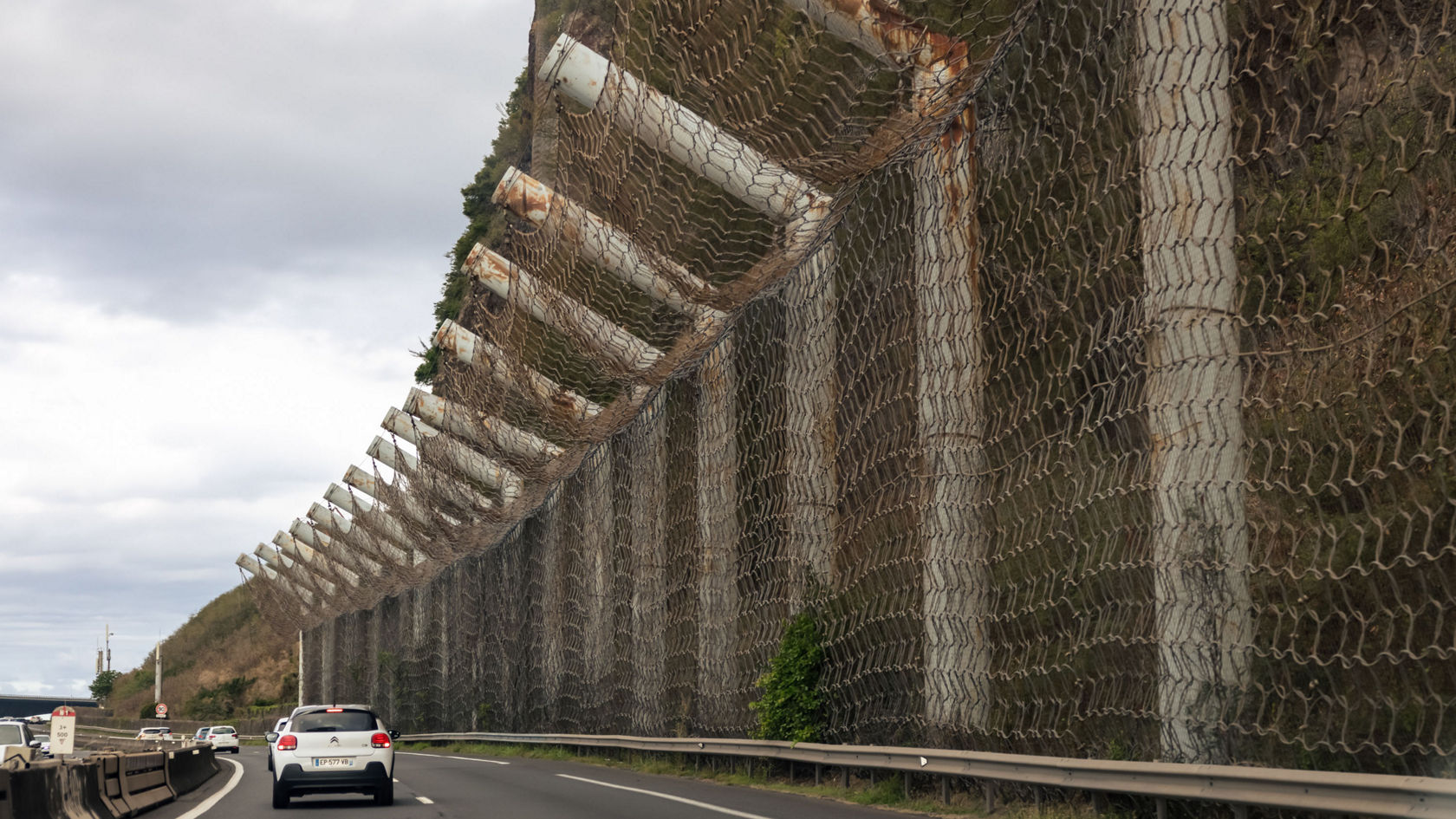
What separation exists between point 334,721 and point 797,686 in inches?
223

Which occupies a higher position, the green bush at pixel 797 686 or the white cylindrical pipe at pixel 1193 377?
the white cylindrical pipe at pixel 1193 377

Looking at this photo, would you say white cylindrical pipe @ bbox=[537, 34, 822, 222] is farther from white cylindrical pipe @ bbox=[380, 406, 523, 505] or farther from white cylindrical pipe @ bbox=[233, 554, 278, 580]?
white cylindrical pipe @ bbox=[233, 554, 278, 580]

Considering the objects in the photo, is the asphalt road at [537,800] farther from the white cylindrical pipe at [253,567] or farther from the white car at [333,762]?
the white cylindrical pipe at [253,567]

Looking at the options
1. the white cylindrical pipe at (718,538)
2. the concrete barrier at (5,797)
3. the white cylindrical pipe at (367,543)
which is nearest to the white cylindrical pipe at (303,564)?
the white cylindrical pipe at (367,543)

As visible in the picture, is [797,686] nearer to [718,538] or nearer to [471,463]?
[718,538]

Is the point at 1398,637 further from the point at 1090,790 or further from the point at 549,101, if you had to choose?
the point at 549,101

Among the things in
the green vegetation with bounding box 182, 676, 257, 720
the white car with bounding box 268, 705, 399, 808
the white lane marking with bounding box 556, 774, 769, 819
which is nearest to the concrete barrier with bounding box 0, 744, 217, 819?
the white car with bounding box 268, 705, 399, 808

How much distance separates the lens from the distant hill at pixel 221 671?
100062 mm

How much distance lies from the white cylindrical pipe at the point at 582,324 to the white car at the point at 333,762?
5886mm

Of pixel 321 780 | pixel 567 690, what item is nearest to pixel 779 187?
pixel 321 780

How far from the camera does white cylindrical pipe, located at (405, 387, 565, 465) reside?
25.0 m

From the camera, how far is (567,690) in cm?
2953

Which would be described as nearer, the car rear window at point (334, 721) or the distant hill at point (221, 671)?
the car rear window at point (334, 721)

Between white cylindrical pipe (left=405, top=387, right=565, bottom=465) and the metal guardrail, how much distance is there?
33.7 ft
